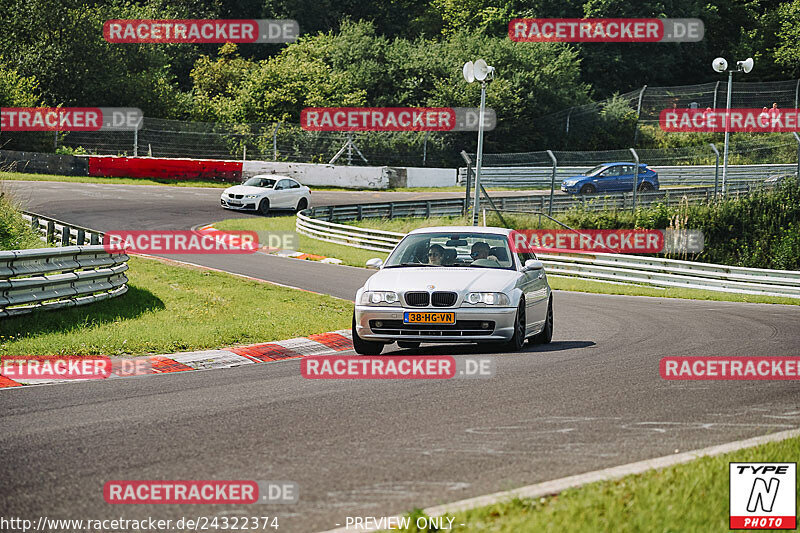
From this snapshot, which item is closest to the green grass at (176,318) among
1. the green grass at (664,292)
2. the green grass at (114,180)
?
the green grass at (664,292)

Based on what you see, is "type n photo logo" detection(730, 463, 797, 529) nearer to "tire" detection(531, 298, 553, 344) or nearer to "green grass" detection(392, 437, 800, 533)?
"green grass" detection(392, 437, 800, 533)

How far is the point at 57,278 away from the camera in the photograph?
12.6 metres

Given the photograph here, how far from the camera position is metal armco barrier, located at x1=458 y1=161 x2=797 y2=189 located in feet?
104

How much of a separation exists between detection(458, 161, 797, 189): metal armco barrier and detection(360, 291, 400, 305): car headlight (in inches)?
803

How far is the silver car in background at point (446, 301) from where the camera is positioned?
11.0 metres

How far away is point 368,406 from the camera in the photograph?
794 cm

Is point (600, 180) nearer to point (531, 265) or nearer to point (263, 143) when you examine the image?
point (263, 143)

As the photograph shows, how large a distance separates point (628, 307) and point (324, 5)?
6054 centimetres

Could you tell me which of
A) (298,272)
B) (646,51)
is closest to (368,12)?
(646,51)

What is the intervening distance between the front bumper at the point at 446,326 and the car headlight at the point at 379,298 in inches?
2.4

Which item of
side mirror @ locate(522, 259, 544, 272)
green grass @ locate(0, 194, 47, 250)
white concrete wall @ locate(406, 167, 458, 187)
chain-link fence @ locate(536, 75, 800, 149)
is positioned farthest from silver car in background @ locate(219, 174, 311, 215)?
chain-link fence @ locate(536, 75, 800, 149)

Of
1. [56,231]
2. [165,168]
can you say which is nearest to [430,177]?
[165,168]

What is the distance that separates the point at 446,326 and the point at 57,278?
5.16 m

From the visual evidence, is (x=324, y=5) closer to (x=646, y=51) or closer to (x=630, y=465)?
(x=646, y=51)
